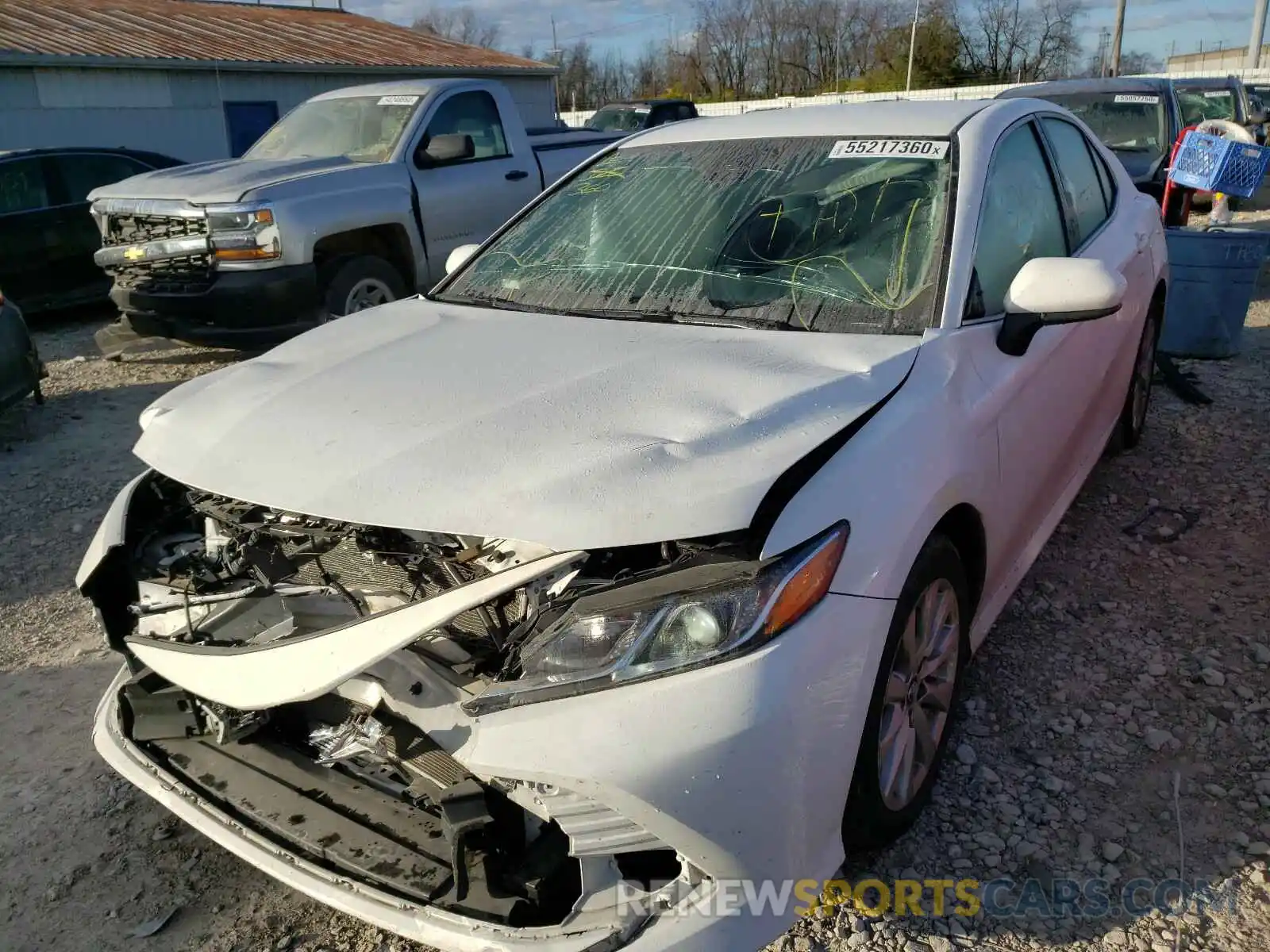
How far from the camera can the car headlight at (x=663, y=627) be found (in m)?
1.82

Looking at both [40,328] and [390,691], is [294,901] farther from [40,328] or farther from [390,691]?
[40,328]

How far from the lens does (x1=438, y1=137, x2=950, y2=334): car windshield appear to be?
9.09 ft

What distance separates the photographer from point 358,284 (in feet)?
22.6

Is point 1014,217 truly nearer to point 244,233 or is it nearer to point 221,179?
point 244,233

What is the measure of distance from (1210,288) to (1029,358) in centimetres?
436

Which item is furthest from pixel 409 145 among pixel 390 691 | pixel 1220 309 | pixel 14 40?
pixel 14 40

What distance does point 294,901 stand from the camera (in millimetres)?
2408

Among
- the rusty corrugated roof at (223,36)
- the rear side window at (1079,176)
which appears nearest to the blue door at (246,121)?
the rusty corrugated roof at (223,36)

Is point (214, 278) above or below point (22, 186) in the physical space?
below

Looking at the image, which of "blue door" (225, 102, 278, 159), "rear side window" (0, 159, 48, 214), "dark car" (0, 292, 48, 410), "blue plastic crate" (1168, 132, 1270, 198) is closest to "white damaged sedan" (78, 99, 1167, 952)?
"dark car" (0, 292, 48, 410)

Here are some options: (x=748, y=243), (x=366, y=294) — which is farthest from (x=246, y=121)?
(x=748, y=243)

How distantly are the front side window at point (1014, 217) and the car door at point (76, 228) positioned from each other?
8213mm

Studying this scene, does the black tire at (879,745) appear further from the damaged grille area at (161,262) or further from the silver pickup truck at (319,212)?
the damaged grille area at (161,262)

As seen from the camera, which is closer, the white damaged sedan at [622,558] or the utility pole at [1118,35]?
the white damaged sedan at [622,558]
